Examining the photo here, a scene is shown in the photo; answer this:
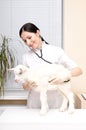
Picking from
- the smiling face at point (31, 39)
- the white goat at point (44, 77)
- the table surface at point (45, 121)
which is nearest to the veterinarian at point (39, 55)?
the smiling face at point (31, 39)

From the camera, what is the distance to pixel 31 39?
5.36 ft

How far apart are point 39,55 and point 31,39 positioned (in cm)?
17

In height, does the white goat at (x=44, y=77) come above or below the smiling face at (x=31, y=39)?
below

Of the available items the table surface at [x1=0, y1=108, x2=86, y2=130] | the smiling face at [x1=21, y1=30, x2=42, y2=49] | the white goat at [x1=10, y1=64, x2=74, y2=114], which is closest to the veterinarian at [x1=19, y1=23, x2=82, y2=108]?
the smiling face at [x1=21, y1=30, x2=42, y2=49]

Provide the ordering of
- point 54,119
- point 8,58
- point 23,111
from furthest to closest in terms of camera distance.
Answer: point 8,58 → point 23,111 → point 54,119

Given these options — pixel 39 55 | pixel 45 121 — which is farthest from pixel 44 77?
pixel 39 55

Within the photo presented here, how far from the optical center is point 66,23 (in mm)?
2795

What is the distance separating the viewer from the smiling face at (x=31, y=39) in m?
1.60

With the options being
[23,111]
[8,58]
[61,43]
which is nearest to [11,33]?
[8,58]

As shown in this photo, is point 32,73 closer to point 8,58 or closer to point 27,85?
point 27,85

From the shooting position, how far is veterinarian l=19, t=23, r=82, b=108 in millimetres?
1616

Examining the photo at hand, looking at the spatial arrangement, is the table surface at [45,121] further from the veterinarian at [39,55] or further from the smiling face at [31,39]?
the smiling face at [31,39]

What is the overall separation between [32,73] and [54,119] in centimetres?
30

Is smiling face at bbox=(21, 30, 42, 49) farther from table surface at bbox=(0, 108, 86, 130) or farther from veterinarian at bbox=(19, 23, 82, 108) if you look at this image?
table surface at bbox=(0, 108, 86, 130)
